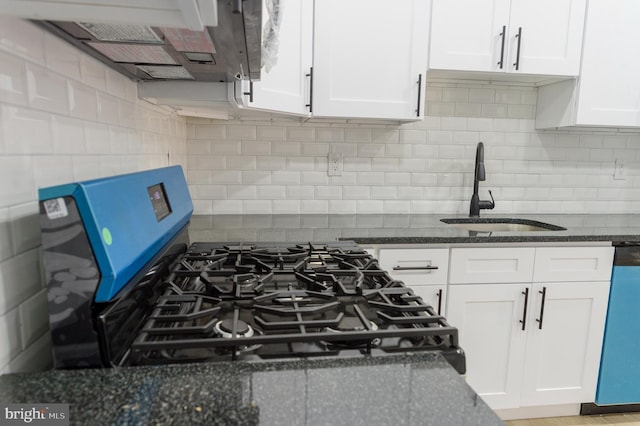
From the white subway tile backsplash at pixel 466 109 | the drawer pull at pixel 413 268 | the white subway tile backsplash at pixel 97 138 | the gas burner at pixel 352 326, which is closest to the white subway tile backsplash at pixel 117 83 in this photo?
the white subway tile backsplash at pixel 97 138

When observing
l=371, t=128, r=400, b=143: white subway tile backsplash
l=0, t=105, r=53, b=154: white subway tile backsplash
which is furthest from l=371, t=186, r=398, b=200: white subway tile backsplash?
l=0, t=105, r=53, b=154: white subway tile backsplash

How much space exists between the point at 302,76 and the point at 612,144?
1996 mm

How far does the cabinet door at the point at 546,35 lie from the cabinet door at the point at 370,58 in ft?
1.53

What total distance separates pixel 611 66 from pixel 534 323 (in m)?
1.40

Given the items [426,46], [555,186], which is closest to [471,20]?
[426,46]

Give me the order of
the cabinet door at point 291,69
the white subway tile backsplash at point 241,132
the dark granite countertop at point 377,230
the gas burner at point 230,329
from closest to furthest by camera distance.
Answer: the gas burner at point 230,329 → the cabinet door at point 291,69 → the dark granite countertop at point 377,230 → the white subway tile backsplash at point 241,132

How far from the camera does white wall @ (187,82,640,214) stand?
7.06ft

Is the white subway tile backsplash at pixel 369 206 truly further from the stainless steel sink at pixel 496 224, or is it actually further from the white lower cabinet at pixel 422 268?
the white lower cabinet at pixel 422 268

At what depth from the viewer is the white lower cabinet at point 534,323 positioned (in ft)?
5.82

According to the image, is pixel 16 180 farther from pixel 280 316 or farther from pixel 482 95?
pixel 482 95

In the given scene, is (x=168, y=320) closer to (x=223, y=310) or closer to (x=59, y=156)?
(x=223, y=310)

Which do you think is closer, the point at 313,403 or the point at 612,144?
the point at 313,403

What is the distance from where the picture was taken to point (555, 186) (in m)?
2.40

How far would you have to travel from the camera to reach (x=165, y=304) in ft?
2.62
